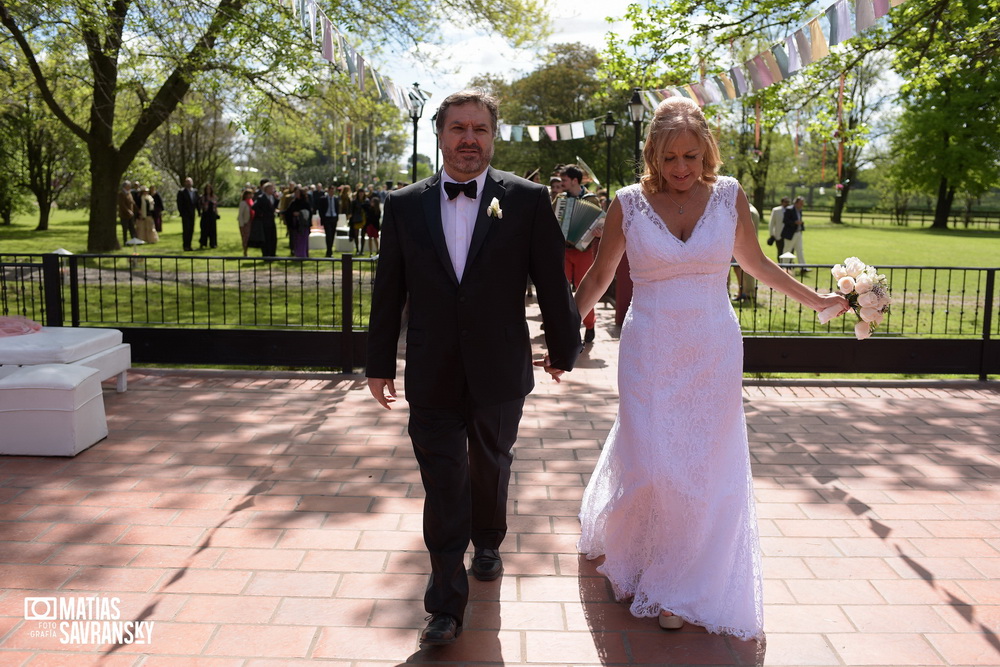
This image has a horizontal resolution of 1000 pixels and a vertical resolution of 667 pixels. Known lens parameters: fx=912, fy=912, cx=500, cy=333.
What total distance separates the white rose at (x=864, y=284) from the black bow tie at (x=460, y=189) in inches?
78.9

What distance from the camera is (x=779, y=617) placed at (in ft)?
12.5

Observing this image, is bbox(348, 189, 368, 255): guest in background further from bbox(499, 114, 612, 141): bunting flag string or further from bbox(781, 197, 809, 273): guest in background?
bbox(781, 197, 809, 273): guest in background

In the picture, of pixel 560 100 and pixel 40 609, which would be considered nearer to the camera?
pixel 40 609

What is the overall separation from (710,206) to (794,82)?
13218mm

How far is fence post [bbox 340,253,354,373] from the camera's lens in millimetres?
8461

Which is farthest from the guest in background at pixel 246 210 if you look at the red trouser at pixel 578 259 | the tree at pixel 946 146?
the tree at pixel 946 146

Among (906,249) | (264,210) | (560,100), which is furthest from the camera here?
(560,100)

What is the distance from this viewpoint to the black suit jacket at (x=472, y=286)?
3.56 metres

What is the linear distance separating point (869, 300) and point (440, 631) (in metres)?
2.51

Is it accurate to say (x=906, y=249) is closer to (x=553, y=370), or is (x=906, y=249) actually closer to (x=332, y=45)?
(x=332, y=45)

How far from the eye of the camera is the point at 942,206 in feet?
185

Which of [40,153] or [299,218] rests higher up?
[40,153]

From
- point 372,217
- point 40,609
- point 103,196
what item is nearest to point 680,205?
point 40,609
